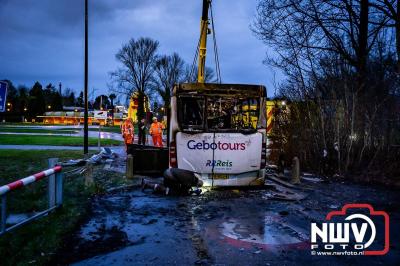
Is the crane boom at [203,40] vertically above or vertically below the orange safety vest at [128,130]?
above

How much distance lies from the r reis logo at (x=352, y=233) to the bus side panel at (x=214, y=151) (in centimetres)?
293

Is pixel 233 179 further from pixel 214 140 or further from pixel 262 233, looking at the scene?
pixel 262 233

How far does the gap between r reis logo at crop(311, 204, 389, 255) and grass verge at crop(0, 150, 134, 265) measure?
372 cm

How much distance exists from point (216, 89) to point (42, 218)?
527 centimetres

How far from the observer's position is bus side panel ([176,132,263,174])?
34.9 feet

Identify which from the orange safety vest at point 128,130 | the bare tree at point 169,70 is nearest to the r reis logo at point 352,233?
the orange safety vest at point 128,130

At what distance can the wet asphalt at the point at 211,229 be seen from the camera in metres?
5.45

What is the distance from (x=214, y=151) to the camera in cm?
1065

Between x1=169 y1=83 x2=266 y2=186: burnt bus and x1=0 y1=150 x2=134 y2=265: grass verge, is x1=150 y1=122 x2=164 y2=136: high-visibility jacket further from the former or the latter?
x1=169 y1=83 x2=266 y2=186: burnt bus

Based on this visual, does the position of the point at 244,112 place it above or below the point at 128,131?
above

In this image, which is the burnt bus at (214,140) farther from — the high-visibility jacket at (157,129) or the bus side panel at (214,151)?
the high-visibility jacket at (157,129)

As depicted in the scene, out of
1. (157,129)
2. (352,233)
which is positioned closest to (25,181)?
(352,233)

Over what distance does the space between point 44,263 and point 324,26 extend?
1610 cm

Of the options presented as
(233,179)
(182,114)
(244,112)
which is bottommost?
(233,179)
